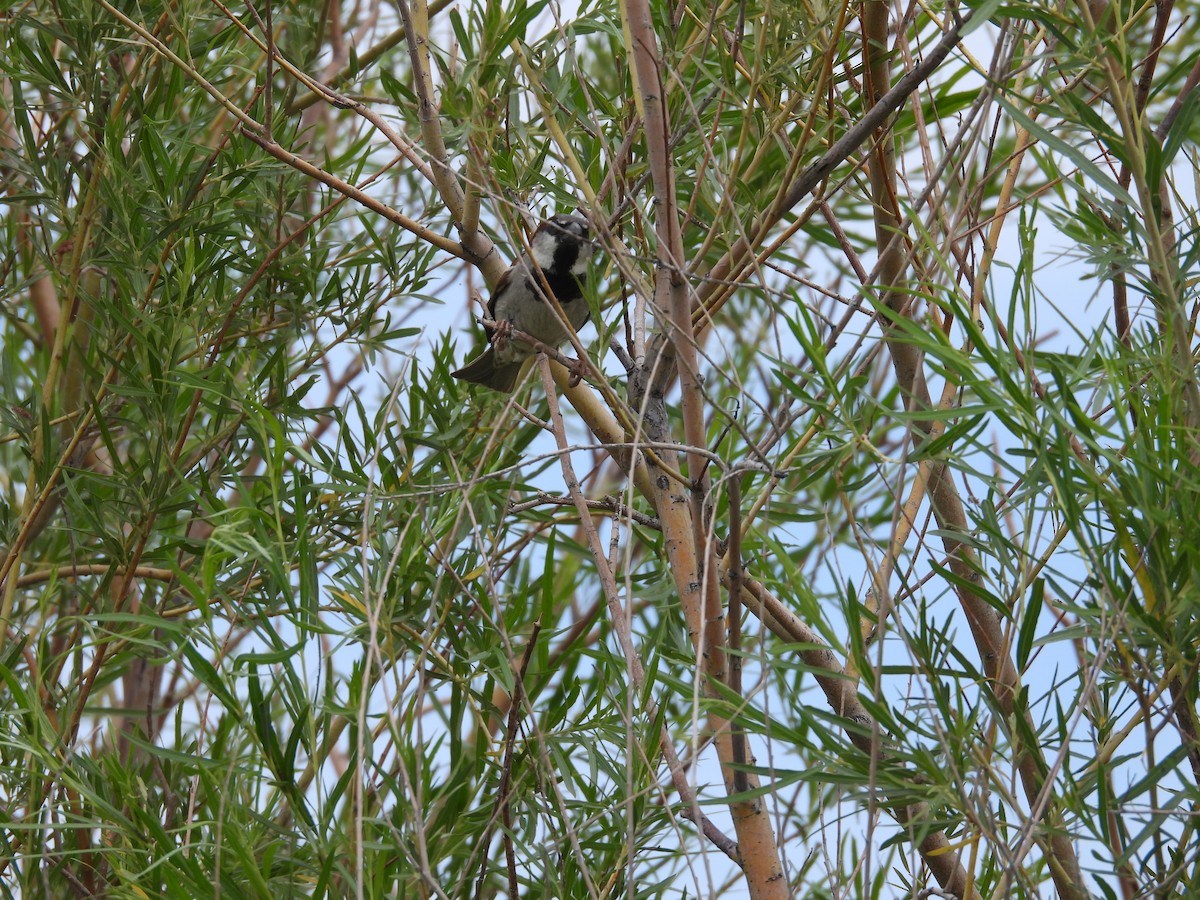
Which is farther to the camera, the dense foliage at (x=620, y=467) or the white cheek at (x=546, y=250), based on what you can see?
the white cheek at (x=546, y=250)

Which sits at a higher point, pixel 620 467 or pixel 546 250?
pixel 546 250

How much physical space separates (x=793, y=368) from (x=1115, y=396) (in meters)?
0.24

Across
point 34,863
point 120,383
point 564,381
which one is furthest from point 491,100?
point 34,863

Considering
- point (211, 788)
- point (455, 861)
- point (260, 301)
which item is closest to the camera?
point (211, 788)

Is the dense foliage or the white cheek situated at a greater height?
the white cheek

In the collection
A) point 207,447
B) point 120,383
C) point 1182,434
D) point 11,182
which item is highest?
point 11,182

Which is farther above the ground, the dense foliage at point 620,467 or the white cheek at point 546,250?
the white cheek at point 546,250

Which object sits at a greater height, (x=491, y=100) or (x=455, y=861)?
(x=491, y=100)

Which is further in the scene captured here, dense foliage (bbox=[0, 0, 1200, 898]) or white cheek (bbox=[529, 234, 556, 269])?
white cheek (bbox=[529, 234, 556, 269])

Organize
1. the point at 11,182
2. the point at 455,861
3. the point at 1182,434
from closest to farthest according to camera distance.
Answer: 1. the point at 1182,434
2. the point at 455,861
3. the point at 11,182

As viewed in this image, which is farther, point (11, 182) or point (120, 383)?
point (11, 182)

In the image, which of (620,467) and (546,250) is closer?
(620,467)

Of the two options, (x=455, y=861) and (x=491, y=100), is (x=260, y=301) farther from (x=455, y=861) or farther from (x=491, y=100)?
(x=455, y=861)

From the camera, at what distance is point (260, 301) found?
5.58 ft
